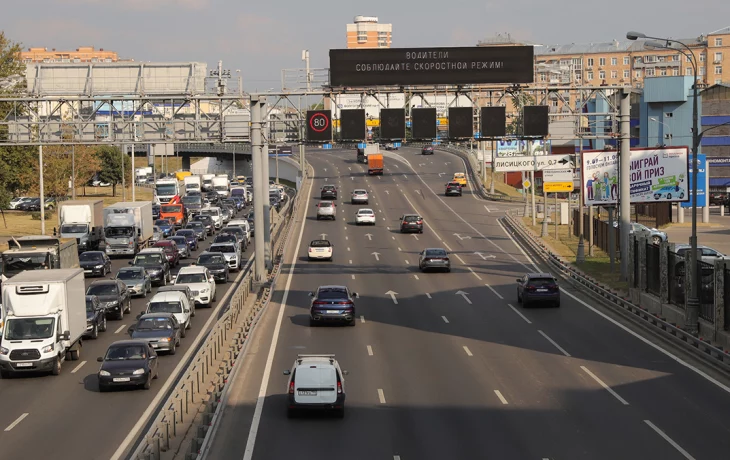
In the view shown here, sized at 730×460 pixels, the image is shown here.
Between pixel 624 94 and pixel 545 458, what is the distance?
28472 mm

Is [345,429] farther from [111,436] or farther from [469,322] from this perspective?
[469,322]

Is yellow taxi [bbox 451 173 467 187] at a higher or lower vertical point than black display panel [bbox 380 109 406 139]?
lower

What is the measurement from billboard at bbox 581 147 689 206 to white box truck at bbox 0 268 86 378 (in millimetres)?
32663

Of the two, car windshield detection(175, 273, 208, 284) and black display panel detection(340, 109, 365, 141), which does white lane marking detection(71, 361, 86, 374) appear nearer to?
car windshield detection(175, 273, 208, 284)

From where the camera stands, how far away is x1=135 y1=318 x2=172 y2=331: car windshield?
105 ft

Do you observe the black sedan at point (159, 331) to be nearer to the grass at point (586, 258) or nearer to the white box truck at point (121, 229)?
Answer: the grass at point (586, 258)

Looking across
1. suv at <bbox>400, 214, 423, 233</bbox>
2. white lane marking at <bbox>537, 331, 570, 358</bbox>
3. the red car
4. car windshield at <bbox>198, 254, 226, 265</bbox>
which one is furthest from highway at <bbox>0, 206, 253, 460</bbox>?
suv at <bbox>400, 214, 423, 233</bbox>

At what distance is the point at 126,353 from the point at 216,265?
22874 millimetres

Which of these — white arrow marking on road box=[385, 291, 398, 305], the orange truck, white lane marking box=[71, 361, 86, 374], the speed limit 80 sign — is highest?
the speed limit 80 sign

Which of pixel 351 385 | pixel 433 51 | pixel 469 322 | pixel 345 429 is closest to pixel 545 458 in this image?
pixel 345 429

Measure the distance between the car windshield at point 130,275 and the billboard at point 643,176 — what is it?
83.1ft

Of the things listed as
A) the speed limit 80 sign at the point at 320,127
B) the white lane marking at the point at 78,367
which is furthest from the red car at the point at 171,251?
the white lane marking at the point at 78,367

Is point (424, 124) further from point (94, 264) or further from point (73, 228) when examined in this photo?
point (73, 228)

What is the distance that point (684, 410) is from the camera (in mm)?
23359
